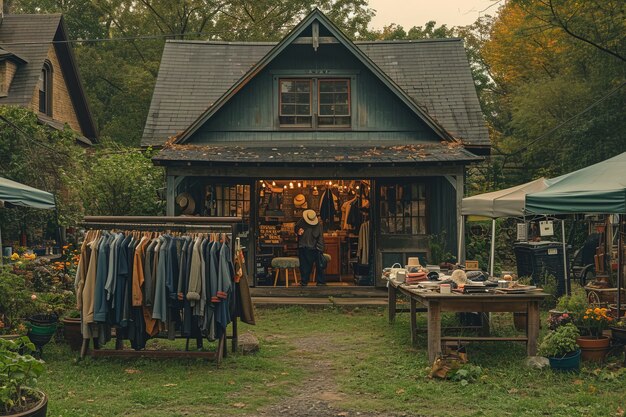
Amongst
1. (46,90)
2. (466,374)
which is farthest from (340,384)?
(46,90)

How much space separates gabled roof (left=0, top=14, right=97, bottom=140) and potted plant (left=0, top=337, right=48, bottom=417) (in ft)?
62.1

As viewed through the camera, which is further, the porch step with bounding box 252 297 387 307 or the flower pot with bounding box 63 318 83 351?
the porch step with bounding box 252 297 387 307

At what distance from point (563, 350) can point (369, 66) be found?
9.34 meters

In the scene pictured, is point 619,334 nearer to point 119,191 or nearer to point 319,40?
point 319,40

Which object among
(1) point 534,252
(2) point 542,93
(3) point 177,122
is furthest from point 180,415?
(2) point 542,93

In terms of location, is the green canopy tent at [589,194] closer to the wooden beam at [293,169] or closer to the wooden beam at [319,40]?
the wooden beam at [293,169]

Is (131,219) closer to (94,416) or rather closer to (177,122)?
(94,416)

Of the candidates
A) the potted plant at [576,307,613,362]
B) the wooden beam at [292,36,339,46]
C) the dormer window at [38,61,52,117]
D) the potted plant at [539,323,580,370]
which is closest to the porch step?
the potted plant at [576,307,613,362]

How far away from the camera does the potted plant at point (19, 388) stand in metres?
5.30

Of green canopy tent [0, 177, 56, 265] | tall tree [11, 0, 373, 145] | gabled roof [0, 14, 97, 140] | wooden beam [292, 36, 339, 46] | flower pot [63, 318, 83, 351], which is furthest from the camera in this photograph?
→ tall tree [11, 0, 373, 145]

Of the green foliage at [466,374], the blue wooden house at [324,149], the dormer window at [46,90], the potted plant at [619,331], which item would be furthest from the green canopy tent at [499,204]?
the dormer window at [46,90]

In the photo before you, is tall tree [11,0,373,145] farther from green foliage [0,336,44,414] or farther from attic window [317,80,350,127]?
green foliage [0,336,44,414]

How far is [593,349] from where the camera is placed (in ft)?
29.5

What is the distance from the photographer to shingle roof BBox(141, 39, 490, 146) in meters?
17.5
